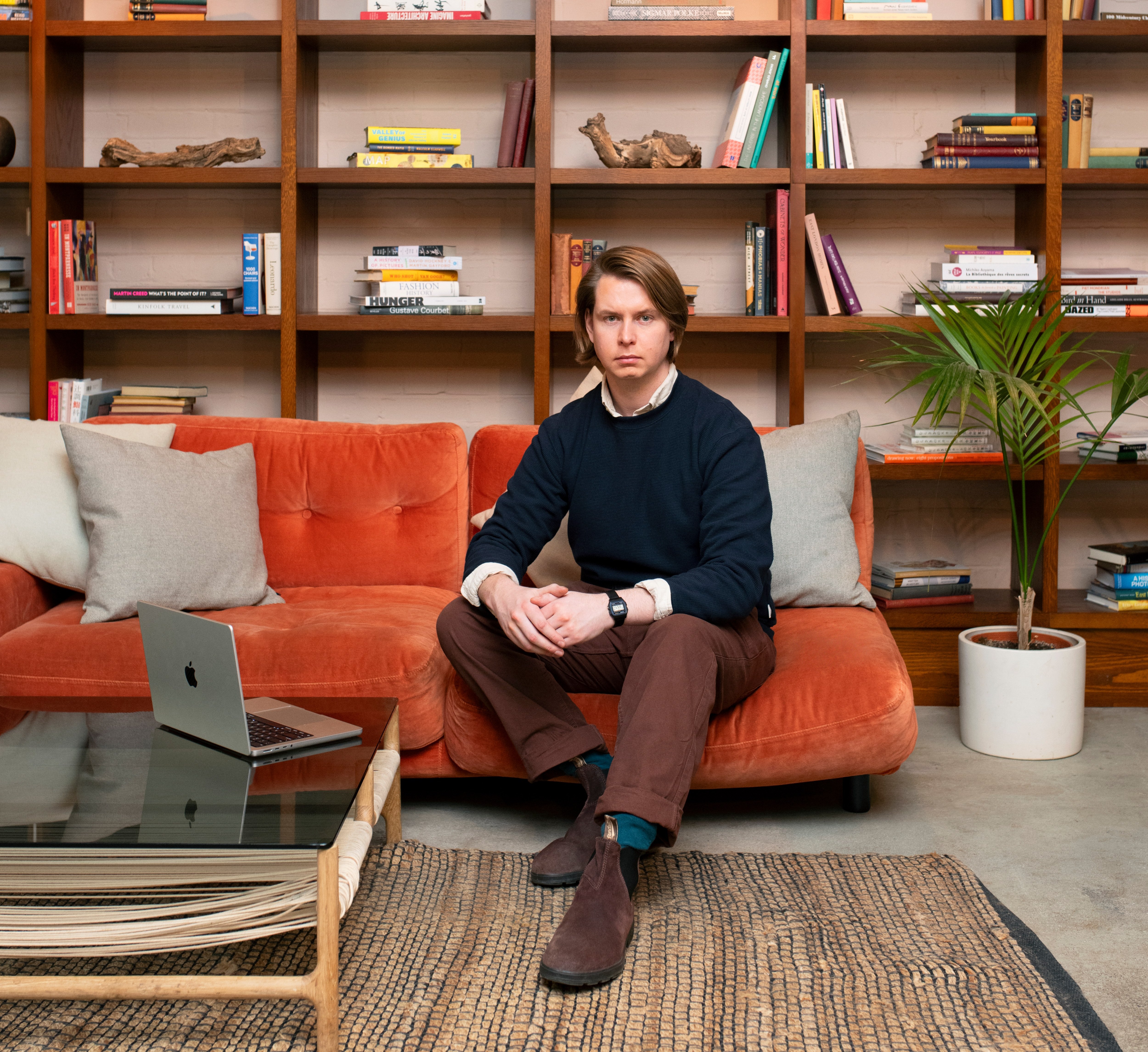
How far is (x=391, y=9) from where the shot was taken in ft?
10.7

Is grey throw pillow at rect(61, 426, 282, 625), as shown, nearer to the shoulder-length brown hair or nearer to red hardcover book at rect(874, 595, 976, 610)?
the shoulder-length brown hair

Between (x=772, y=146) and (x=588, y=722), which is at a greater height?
(x=772, y=146)

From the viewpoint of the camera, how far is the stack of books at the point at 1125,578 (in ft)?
10.6

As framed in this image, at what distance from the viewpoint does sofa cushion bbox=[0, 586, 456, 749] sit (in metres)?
2.19

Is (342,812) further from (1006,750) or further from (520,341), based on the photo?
(520,341)

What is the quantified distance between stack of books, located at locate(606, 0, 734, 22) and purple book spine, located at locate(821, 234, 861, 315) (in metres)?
0.67

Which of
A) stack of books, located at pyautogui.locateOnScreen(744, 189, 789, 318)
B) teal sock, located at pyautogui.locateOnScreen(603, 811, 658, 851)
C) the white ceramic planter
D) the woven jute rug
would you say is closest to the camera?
the woven jute rug

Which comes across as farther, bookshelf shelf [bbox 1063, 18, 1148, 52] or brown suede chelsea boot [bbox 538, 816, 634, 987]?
bookshelf shelf [bbox 1063, 18, 1148, 52]

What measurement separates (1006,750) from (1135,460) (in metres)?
0.98

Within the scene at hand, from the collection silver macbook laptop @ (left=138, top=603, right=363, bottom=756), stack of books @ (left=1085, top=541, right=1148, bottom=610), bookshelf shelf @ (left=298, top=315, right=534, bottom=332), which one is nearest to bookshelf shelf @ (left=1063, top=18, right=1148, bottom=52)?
stack of books @ (left=1085, top=541, right=1148, bottom=610)

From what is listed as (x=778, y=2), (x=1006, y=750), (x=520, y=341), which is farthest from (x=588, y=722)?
(x=778, y=2)

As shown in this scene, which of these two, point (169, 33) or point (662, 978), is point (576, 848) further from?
point (169, 33)

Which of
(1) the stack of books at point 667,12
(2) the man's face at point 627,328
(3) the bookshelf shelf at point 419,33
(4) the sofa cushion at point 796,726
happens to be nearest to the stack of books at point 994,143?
(1) the stack of books at point 667,12

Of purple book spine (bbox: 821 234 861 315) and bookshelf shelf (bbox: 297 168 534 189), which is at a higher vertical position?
bookshelf shelf (bbox: 297 168 534 189)
